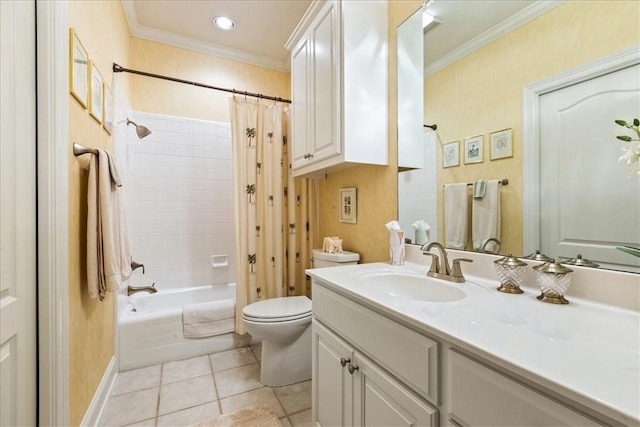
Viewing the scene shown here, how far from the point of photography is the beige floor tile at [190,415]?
143 cm

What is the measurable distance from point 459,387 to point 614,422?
260 mm

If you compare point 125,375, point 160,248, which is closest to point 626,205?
point 125,375

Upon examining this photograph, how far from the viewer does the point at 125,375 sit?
186 centimetres

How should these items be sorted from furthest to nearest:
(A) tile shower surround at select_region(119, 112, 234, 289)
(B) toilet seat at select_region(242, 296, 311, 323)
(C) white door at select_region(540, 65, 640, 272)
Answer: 1. (A) tile shower surround at select_region(119, 112, 234, 289)
2. (B) toilet seat at select_region(242, 296, 311, 323)
3. (C) white door at select_region(540, 65, 640, 272)

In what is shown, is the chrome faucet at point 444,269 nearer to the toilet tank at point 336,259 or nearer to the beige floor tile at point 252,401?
the toilet tank at point 336,259

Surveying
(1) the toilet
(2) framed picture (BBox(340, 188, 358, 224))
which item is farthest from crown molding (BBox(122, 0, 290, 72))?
(1) the toilet

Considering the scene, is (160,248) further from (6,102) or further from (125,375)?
(6,102)

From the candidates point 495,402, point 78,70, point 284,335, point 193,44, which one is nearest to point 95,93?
point 78,70

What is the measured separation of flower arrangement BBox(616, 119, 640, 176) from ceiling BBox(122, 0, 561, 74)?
0.52 m

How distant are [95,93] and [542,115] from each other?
6.80 ft

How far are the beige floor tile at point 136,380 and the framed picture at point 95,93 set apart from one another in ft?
5.35

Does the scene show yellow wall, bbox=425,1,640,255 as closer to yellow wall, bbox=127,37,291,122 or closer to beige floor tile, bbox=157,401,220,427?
beige floor tile, bbox=157,401,220,427

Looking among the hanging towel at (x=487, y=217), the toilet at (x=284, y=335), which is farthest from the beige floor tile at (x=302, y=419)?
the hanging towel at (x=487, y=217)

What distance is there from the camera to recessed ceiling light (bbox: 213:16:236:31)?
230 centimetres
